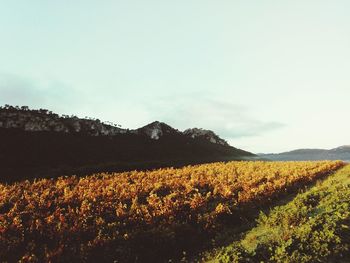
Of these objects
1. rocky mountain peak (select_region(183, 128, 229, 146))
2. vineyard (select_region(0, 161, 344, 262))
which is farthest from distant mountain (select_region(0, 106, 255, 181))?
rocky mountain peak (select_region(183, 128, 229, 146))

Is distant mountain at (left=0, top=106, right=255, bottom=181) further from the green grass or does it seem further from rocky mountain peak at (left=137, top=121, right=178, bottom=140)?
the green grass

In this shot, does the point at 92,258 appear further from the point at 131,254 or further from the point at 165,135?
the point at 165,135

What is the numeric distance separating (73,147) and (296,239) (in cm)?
4054

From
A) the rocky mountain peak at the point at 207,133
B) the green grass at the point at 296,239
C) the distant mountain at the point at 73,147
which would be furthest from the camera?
the rocky mountain peak at the point at 207,133

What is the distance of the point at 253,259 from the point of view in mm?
10922

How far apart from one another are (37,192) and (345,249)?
55.0 ft

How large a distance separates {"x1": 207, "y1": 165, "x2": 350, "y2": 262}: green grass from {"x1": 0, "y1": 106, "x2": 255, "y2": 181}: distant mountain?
21.5m

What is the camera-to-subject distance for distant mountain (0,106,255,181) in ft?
121

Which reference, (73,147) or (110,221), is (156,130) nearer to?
(73,147)

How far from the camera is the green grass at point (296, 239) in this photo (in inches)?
432

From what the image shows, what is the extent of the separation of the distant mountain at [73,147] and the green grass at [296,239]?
21517mm

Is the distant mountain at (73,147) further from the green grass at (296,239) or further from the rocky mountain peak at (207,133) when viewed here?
the rocky mountain peak at (207,133)

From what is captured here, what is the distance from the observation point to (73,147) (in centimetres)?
4847

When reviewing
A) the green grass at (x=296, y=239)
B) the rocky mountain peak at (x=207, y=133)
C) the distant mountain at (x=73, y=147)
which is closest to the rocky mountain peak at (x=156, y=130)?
the distant mountain at (x=73, y=147)
